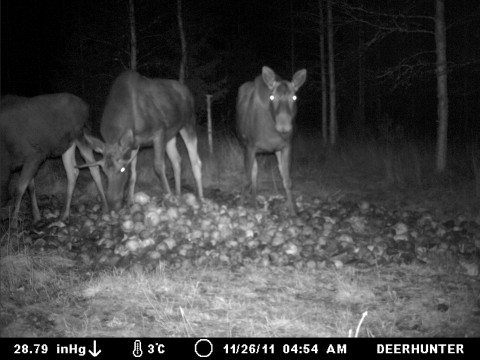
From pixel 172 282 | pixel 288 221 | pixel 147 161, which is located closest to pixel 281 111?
pixel 288 221

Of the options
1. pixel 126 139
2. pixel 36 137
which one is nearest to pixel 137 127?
pixel 126 139

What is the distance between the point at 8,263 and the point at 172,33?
16.0 m

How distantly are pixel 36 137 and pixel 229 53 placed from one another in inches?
863

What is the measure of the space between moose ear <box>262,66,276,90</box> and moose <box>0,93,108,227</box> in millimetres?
3453

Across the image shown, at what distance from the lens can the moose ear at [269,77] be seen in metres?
8.41

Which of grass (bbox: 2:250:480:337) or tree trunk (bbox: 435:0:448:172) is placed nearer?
grass (bbox: 2:250:480:337)

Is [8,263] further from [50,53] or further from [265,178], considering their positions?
[50,53]

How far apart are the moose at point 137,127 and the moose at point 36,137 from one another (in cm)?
59

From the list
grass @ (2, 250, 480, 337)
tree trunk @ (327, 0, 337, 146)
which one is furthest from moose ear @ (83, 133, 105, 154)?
tree trunk @ (327, 0, 337, 146)

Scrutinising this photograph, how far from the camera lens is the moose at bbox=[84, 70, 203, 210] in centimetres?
790

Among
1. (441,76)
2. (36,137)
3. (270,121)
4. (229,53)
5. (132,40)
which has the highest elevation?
(229,53)
